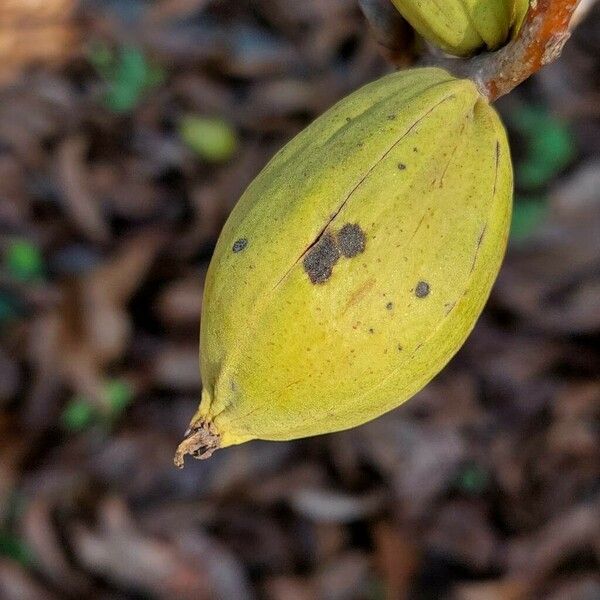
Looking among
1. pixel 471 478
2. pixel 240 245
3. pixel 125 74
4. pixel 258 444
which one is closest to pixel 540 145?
pixel 471 478

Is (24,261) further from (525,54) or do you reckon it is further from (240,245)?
(525,54)

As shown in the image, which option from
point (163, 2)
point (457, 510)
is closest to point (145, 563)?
point (457, 510)

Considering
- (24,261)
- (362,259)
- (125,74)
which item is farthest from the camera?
(125,74)

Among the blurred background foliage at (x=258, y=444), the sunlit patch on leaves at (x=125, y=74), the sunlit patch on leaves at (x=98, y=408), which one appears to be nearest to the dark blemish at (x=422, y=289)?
the blurred background foliage at (x=258, y=444)

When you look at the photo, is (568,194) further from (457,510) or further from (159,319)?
(159,319)

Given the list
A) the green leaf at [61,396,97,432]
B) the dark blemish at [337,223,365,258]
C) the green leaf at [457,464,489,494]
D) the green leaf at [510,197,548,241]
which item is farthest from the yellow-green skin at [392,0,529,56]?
the green leaf at [61,396,97,432]

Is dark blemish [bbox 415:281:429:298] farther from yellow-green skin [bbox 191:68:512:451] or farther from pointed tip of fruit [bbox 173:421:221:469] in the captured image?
pointed tip of fruit [bbox 173:421:221:469]
